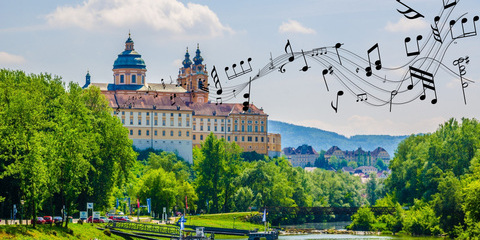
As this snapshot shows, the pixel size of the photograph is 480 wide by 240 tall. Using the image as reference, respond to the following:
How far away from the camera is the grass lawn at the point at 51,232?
5738cm

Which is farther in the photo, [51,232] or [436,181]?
[436,181]

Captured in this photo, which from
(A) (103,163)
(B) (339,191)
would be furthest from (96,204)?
(B) (339,191)

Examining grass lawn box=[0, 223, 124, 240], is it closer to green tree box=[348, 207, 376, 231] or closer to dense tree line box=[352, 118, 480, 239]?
dense tree line box=[352, 118, 480, 239]

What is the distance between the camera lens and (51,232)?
63.8 m

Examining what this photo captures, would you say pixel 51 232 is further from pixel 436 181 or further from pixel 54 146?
pixel 436 181

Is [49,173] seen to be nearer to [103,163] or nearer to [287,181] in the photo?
[103,163]

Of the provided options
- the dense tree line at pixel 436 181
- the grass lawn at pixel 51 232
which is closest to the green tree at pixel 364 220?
the dense tree line at pixel 436 181

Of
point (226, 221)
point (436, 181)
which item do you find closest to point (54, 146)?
point (226, 221)

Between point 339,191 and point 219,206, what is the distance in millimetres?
46076

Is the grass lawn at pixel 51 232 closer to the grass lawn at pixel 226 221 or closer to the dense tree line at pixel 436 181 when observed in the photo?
the grass lawn at pixel 226 221

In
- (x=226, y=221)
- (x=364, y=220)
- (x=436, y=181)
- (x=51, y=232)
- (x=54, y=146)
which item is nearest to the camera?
(x=51, y=232)

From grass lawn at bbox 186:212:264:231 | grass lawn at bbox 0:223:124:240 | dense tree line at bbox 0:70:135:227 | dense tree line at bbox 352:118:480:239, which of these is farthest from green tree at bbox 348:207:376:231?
grass lawn at bbox 0:223:124:240

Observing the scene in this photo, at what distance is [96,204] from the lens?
8412cm

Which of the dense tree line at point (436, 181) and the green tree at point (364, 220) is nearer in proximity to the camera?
the dense tree line at point (436, 181)
